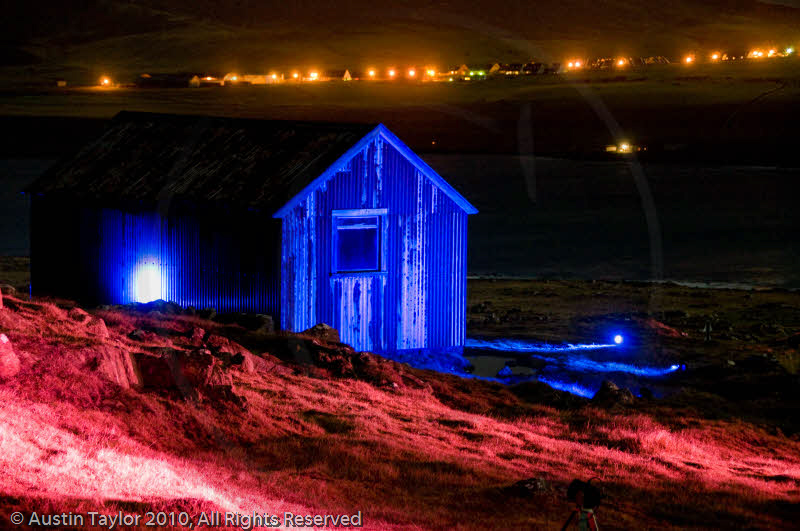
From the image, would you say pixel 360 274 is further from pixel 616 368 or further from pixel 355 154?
pixel 616 368

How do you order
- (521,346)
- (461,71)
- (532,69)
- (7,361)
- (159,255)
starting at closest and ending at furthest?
(7,361) → (159,255) → (521,346) → (461,71) → (532,69)

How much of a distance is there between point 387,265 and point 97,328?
6721 millimetres

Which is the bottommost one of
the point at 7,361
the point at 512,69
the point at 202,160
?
the point at 7,361

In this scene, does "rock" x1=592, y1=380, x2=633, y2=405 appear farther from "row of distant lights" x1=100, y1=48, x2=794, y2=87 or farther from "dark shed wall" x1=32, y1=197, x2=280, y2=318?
"row of distant lights" x1=100, y1=48, x2=794, y2=87

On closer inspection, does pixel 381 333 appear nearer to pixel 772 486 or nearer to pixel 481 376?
pixel 481 376

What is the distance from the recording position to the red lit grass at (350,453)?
12836mm

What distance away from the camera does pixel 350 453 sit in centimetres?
1566

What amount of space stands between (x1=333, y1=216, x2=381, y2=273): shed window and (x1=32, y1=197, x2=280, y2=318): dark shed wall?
169 centimetres

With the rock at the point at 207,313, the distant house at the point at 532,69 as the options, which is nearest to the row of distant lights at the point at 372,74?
the distant house at the point at 532,69

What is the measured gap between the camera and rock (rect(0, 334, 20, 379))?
15.4 m

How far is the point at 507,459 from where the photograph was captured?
16422mm

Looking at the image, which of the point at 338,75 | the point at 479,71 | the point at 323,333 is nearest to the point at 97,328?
the point at 323,333

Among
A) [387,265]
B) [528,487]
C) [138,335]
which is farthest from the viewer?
[387,265]

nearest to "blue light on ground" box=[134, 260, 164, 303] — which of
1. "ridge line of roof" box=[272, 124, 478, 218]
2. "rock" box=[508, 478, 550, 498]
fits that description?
"ridge line of roof" box=[272, 124, 478, 218]
